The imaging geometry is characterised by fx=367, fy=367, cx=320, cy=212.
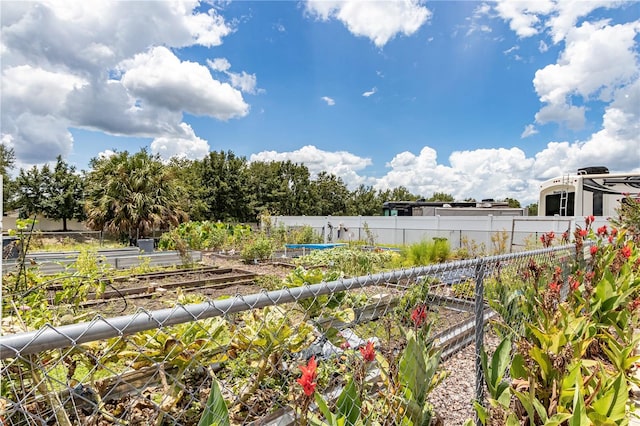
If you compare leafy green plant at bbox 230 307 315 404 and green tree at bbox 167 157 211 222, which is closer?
leafy green plant at bbox 230 307 315 404

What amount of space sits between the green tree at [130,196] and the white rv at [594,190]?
1492cm

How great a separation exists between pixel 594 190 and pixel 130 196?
16.4 meters

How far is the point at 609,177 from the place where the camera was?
11.3m

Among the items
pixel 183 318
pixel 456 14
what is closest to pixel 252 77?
pixel 456 14

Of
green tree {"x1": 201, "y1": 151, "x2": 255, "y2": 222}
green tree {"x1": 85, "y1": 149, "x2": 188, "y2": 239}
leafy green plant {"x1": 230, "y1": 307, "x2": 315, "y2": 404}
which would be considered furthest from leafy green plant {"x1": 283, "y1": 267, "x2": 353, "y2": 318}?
green tree {"x1": 201, "y1": 151, "x2": 255, "y2": 222}

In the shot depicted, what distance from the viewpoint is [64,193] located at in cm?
2673

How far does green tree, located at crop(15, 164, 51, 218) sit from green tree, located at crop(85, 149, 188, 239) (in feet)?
48.6

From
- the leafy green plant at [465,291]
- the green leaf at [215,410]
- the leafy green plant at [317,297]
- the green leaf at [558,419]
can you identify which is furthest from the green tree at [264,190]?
the green leaf at [215,410]

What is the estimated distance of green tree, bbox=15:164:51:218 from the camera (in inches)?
1025

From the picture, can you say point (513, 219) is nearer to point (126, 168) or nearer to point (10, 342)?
point (10, 342)

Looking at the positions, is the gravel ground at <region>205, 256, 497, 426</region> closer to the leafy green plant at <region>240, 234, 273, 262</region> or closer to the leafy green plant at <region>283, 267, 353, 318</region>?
the leafy green plant at <region>283, 267, 353, 318</region>

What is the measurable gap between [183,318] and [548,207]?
1574cm

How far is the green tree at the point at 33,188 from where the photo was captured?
26031mm

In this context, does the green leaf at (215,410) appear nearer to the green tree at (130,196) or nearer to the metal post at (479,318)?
the metal post at (479,318)
